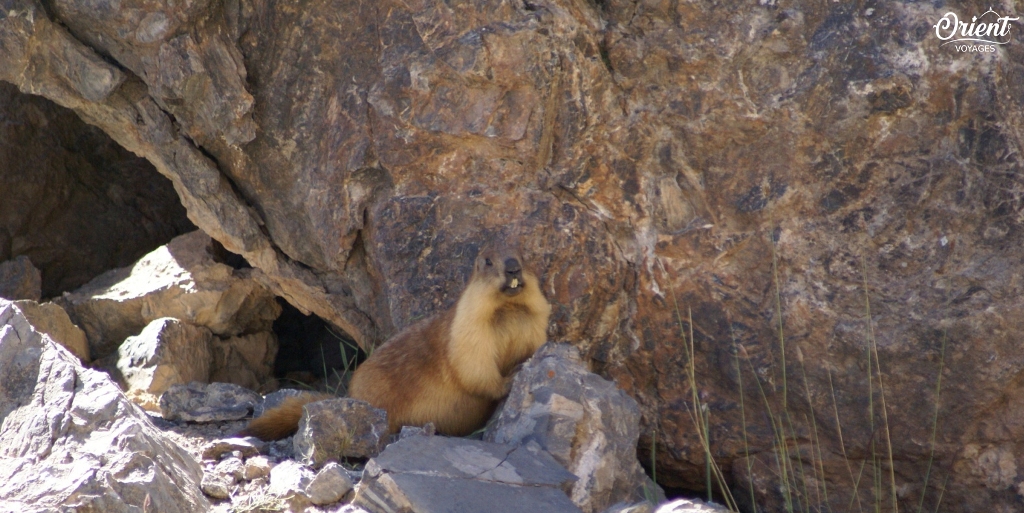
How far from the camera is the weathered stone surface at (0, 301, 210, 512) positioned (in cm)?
346

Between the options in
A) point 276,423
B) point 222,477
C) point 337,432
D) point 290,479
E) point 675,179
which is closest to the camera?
point 290,479

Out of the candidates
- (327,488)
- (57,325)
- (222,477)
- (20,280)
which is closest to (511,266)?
(327,488)

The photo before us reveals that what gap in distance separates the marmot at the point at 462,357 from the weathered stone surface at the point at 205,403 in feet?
1.40

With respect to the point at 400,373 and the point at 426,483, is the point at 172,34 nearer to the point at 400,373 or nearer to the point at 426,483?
the point at 400,373

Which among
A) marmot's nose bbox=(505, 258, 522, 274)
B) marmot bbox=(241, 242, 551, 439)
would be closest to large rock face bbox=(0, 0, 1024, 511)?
marmot bbox=(241, 242, 551, 439)

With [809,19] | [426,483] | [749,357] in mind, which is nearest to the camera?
[426,483]

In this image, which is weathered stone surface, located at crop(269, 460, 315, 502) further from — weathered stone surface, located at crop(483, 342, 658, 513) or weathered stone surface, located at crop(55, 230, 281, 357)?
weathered stone surface, located at crop(55, 230, 281, 357)

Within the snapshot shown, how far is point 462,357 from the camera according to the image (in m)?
5.22

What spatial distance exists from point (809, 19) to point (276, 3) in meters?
3.20

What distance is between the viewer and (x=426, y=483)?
153 inches

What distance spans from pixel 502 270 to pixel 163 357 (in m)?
2.78

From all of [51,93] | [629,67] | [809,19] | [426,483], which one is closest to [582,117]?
[629,67]

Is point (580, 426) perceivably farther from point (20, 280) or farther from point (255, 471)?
point (20, 280)

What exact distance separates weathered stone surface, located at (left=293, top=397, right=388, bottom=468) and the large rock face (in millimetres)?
1195
